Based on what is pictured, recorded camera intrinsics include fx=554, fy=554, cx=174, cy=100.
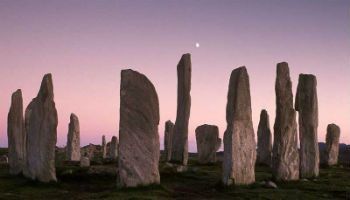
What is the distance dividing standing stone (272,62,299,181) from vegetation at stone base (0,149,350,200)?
0.97m

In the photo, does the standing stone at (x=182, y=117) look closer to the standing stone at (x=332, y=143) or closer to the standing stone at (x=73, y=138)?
the standing stone at (x=73, y=138)

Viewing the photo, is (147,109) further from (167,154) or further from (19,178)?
(167,154)

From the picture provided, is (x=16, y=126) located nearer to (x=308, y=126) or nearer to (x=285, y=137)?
(x=285, y=137)

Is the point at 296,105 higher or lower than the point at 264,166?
higher

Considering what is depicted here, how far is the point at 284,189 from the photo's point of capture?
26.1 metres

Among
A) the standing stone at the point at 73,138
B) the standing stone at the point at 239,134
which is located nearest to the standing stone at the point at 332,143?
the standing stone at the point at 239,134

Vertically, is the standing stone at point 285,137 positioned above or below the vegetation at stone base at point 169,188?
above

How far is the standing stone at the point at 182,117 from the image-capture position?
136 ft

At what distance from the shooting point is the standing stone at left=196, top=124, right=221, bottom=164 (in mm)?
44031

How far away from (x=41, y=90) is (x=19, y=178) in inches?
218

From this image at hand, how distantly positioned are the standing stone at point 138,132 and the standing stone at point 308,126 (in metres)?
11.2

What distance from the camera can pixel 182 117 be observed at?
4178 cm

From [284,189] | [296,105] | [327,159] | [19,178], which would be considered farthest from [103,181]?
[327,159]

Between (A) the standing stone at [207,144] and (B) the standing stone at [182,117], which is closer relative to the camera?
(B) the standing stone at [182,117]
